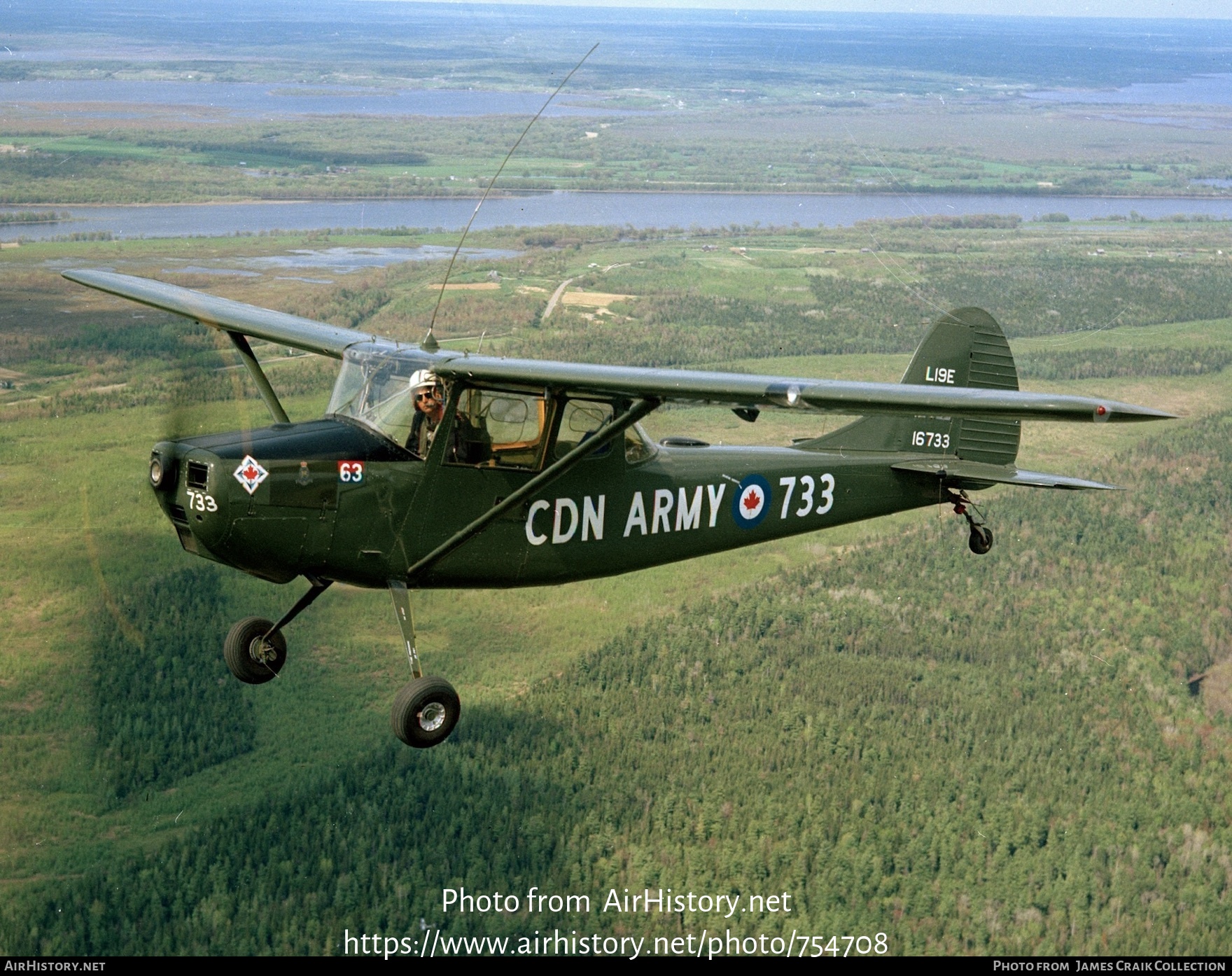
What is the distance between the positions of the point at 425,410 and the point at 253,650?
3.83m

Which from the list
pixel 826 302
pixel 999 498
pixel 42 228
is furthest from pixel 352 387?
pixel 42 228

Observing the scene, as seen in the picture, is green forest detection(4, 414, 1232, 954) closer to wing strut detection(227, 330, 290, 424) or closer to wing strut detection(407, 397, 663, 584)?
wing strut detection(227, 330, 290, 424)

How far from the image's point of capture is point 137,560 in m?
55.0

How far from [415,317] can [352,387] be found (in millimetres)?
57580

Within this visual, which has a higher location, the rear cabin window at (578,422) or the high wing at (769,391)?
the high wing at (769,391)

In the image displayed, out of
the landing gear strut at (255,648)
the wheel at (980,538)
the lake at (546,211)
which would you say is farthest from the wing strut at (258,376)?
the lake at (546,211)

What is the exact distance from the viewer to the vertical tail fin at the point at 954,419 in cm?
2075

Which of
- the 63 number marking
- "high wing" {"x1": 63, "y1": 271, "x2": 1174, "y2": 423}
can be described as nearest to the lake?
the 63 number marking

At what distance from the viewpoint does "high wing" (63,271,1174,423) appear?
43.1 feet

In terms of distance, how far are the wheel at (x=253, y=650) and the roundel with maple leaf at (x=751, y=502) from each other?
6020 mm

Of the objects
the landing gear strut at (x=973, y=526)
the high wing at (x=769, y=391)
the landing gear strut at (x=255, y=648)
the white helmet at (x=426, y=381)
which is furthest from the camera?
the landing gear strut at (x=973, y=526)

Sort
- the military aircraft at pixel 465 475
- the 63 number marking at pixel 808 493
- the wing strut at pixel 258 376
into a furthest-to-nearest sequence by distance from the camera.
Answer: the 63 number marking at pixel 808 493
the wing strut at pixel 258 376
the military aircraft at pixel 465 475

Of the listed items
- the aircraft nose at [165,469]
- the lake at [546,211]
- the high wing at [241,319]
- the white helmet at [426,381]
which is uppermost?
the white helmet at [426,381]

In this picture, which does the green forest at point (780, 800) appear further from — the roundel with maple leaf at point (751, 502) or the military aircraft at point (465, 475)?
the military aircraft at point (465, 475)
